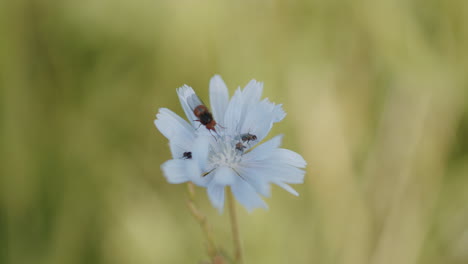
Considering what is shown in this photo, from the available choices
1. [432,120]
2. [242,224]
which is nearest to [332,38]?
[432,120]

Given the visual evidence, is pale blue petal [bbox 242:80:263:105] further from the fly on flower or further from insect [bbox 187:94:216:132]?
insect [bbox 187:94:216:132]

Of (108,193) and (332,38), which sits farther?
(332,38)

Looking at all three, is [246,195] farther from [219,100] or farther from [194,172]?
[219,100]

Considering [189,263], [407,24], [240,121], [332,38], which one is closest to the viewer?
[240,121]

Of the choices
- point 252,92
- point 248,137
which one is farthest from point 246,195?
point 252,92

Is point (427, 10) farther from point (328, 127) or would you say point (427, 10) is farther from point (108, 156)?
point (108, 156)

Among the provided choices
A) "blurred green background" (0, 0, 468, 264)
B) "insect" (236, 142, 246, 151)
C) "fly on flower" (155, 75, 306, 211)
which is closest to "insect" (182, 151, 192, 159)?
"fly on flower" (155, 75, 306, 211)
